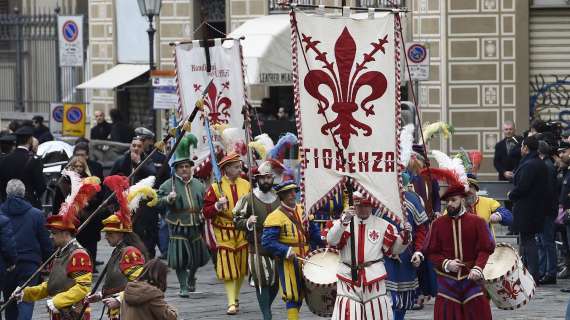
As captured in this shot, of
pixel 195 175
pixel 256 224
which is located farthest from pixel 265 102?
pixel 256 224

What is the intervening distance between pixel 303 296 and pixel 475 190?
2.03 m

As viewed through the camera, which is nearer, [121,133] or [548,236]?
[548,236]

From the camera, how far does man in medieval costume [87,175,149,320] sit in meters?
13.3

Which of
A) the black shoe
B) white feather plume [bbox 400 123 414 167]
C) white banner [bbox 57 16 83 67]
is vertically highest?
white banner [bbox 57 16 83 67]

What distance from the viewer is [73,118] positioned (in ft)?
101

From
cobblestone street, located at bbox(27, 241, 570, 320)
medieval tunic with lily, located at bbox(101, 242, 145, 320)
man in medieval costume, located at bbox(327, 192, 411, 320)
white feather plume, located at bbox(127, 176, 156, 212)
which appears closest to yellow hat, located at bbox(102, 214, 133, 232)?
medieval tunic with lily, located at bbox(101, 242, 145, 320)

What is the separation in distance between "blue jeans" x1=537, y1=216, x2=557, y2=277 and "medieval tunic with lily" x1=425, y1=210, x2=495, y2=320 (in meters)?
6.31

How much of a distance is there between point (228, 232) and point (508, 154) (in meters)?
8.10

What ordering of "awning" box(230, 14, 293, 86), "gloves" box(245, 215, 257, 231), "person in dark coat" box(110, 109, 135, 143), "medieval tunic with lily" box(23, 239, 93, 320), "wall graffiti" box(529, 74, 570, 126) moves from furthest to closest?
"person in dark coat" box(110, 109, 135, 143) < "wall graffiti" box(529, 74, 570, 126) < "awning" box(230, 14, 293, 86) < "gloves" box(245, 215, 257, 231) < "medieval tunic with lily" box(23, 239, 93, 320)

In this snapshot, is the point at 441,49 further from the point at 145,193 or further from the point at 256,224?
the point at 145,193

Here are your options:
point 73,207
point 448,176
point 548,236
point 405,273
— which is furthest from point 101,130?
point 73,207

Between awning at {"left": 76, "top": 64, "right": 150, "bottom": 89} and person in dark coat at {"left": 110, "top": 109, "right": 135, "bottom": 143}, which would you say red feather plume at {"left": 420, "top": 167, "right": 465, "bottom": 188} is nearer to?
person in dark coat at {"left": 110, "top": 109, "right": 135, "bottom": 143}

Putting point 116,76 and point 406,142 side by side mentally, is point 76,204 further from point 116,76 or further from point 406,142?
point 116,76

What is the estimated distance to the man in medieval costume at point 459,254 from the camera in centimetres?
1464
